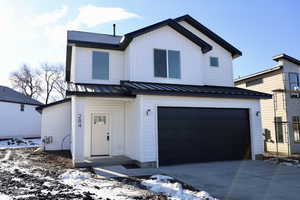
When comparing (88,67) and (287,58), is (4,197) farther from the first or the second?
(287,58)

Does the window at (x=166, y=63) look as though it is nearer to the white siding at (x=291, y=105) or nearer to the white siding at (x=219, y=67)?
the white siding at (x=219, y=67)

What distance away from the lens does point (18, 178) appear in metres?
7.00

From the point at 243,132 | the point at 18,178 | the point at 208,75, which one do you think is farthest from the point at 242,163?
the point at 18,178

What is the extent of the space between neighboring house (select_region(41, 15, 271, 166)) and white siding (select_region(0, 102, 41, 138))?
1428 cm

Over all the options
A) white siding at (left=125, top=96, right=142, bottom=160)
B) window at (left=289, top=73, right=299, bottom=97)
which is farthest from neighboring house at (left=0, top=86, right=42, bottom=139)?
window at (left=289, top=73, right=299, bottom=97)

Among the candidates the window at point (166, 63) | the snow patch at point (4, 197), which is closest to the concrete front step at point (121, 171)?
the snow patch at point (4, 197)

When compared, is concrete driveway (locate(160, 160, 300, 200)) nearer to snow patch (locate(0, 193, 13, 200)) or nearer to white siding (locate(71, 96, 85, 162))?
white siding (locate(71, 96, 85, 162))

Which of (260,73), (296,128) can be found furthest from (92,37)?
(296,128)

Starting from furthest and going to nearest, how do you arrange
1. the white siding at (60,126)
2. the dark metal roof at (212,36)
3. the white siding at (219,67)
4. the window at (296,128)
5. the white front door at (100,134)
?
the window at (296,128)
the white siding at (60,126)
the dark metal roof at (212,36)
the white siding at (219,67)
the white front door at (100,134)

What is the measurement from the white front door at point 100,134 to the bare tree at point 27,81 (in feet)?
104

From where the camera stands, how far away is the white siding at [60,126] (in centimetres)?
1388

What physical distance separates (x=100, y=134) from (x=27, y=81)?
108ft

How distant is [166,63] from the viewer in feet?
37.8

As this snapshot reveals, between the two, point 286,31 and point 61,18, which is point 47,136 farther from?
point 286,31
